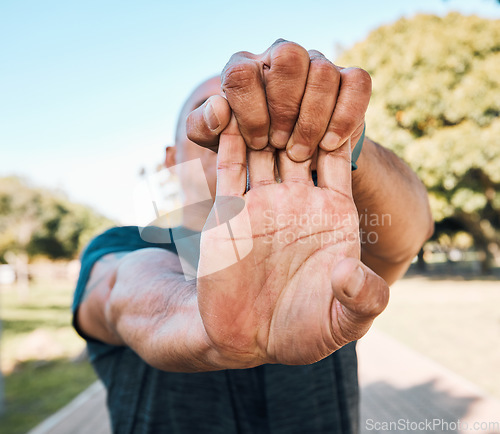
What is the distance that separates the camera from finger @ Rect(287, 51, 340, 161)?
1.02 meters

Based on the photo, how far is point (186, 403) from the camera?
1.87 m

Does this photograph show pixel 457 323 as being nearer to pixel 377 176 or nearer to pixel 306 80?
pixel 377 176

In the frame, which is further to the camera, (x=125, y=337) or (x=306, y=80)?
(x=125, y=337)

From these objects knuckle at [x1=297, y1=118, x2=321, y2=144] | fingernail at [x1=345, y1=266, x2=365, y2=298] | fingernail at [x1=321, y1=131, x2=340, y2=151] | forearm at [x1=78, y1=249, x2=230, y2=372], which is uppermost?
knuckle at [x1=297, y1=118, x2=321, y2=144]

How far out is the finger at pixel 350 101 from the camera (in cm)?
105

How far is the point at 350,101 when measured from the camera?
3.46ft

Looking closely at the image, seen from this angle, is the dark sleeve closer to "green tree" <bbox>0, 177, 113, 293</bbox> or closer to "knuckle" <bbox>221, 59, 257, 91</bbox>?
"knuckle" <bbox>221, 59, 257, 91</bbox>

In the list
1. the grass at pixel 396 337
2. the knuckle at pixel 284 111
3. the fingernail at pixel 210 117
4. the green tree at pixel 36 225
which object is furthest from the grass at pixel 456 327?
the green tree at pixel 36 225

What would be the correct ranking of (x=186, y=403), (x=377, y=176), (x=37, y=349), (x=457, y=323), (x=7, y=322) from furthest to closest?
(x=7, y=322) < (x=457, y=323) < (x=37, y=349) < (x=186, y=403) < (x=377, y=176)

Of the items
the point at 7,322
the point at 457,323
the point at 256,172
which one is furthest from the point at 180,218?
the point at 7,322

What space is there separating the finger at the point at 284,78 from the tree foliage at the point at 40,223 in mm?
31656

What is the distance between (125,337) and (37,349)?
774 cm

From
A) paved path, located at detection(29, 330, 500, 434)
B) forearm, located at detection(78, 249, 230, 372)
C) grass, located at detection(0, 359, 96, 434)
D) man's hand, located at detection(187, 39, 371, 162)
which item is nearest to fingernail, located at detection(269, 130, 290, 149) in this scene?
Result: man's hand, located at detection(187, 39, 371, 162)

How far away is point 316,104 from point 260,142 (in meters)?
0.17
